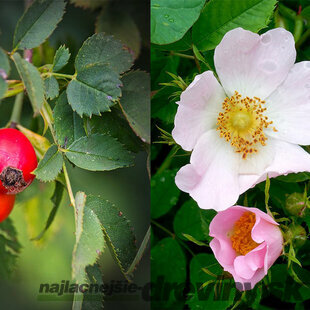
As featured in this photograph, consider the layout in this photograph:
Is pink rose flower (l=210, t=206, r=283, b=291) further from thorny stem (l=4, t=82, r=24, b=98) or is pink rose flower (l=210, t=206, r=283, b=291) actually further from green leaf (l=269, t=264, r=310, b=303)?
thorny stem (l=4, t=82, r=24, b=98)

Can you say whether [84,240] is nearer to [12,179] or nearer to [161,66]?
[12,179]

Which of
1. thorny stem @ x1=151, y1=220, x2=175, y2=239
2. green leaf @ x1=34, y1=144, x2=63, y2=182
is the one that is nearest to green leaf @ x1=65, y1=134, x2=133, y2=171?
green leaf @ x1=34, y1=144, x2=63, y2=182

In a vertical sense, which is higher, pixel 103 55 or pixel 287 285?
A: pixel 103 55

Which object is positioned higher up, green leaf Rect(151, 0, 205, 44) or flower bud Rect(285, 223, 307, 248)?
green leaf Rect(151, 0, 205, 44)

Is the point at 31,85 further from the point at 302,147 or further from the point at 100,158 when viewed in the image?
the point at 302,147

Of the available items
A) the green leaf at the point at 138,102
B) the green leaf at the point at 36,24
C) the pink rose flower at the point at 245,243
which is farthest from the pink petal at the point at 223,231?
the green leaf at the point at 36,24

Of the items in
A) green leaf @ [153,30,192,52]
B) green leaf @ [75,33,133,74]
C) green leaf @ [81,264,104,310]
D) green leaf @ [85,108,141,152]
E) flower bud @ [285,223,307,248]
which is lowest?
green leaf @ [81,264,104,310]

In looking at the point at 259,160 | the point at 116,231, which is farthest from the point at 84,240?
the point at 259,160
